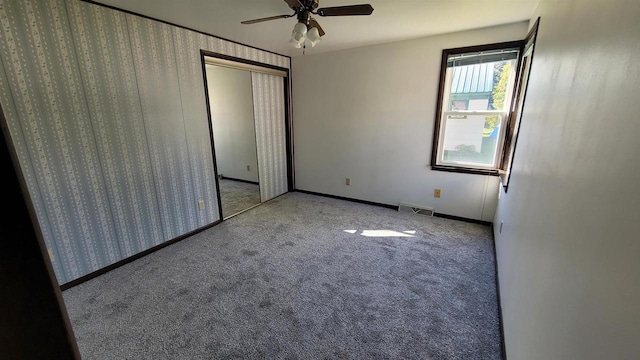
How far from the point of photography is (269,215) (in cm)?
358

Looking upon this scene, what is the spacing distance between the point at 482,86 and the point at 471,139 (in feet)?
2.02

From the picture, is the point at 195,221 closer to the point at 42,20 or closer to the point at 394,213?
the point at 42,20

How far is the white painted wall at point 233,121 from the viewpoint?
4734mm

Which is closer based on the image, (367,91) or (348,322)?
(348,322)

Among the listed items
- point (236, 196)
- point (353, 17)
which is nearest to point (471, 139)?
point (353, 17)

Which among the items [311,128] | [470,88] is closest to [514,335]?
[470,88]

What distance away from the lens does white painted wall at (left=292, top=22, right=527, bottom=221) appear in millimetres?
3148

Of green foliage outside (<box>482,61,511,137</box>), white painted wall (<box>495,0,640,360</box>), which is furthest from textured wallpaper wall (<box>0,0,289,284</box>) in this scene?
green foliage outside (<box>482,61,511,137</box>)

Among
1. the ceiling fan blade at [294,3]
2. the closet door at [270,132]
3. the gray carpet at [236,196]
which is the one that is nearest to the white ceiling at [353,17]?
the ceiling fan blade at [294,3]

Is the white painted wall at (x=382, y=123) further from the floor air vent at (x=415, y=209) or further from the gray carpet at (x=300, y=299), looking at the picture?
the gray carpet at (x=300, y=299)

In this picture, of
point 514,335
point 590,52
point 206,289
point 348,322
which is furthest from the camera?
point 206,289

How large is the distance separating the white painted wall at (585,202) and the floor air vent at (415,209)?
2054 millimetres

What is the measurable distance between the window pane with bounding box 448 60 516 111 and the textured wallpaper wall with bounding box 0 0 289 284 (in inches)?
114

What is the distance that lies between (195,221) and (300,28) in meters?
2.40
